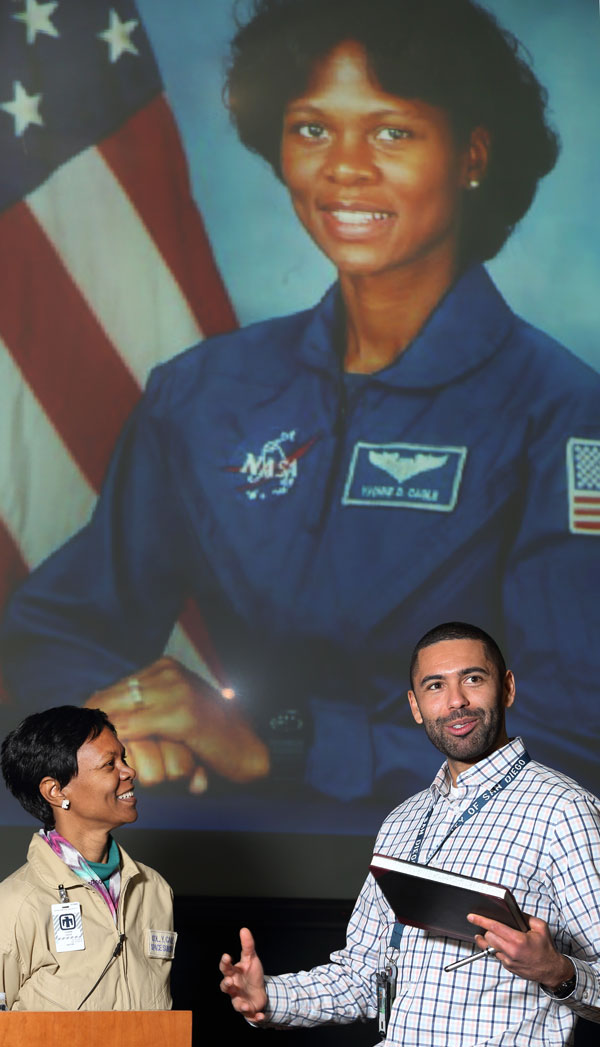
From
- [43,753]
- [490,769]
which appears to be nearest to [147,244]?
[43,753]

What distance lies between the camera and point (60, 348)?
480cm

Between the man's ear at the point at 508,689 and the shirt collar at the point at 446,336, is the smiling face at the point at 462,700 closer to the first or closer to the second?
the man's ear at the point at 508,689

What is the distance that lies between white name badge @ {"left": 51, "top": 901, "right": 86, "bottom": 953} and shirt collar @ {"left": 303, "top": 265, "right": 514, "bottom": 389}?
2573 mm

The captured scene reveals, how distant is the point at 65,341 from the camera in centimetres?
480

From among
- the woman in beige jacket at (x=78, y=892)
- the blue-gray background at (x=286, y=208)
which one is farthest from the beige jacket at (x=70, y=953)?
the blue-gray background at (x=286, y=208)

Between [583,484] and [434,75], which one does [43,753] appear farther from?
[434,75]

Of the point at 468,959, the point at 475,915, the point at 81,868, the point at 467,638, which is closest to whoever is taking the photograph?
the point at 475,915

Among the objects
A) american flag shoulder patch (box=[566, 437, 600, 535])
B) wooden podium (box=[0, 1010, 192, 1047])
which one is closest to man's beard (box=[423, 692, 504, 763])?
wooden podium (box=[0, 1010, 192, 1047])

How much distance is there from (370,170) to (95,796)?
2.92m

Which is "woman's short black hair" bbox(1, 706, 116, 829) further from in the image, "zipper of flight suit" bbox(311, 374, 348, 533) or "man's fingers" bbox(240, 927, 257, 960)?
"zipper of flight suit" bbox(311, 374, 348, 533)

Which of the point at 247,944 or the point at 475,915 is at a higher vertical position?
the point at 475,915

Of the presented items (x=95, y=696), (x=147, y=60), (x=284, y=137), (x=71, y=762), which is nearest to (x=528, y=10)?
(x=284, y=137)

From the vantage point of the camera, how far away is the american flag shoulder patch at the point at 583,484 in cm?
483

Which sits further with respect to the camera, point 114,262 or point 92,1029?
point 114,262
